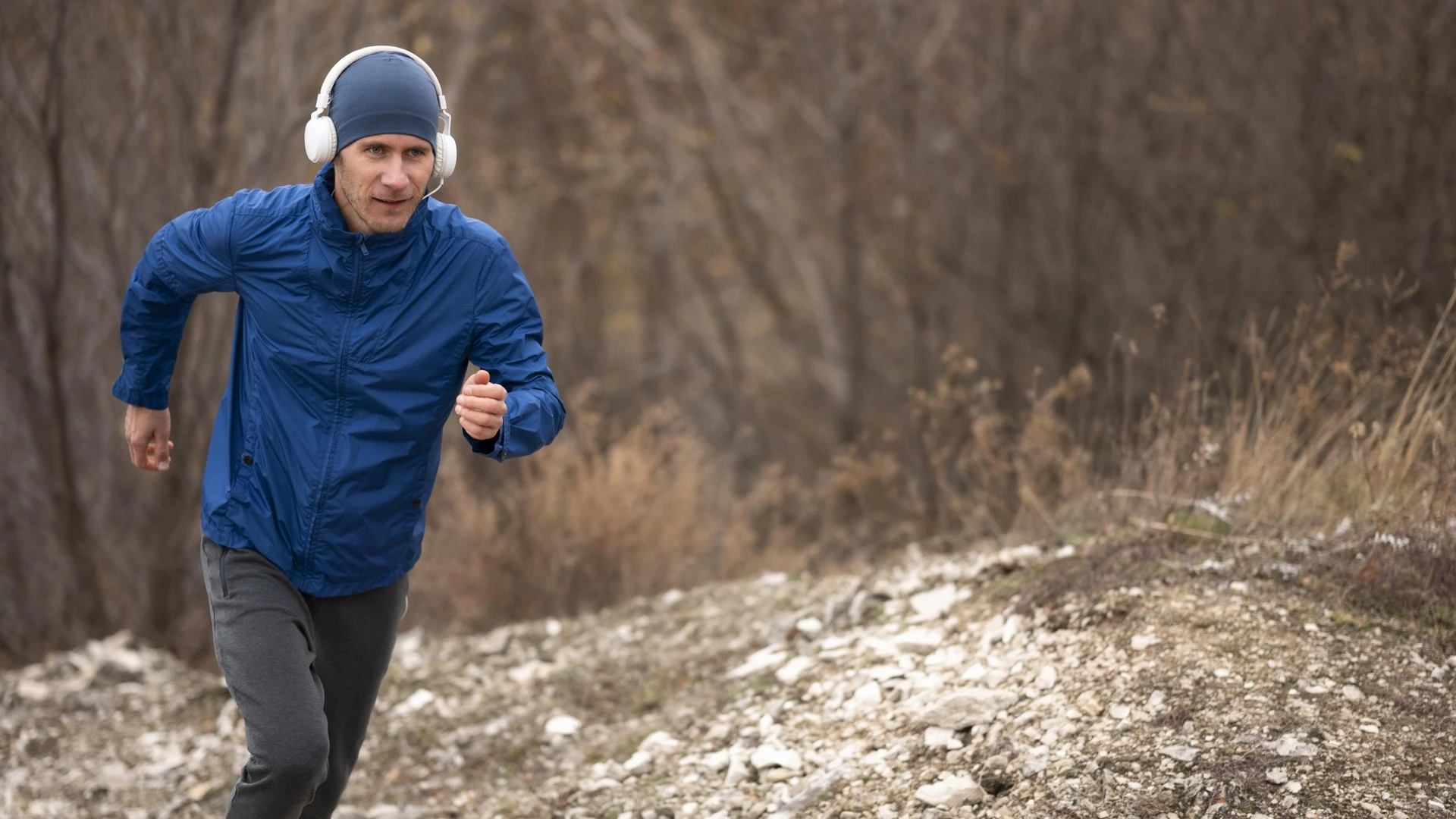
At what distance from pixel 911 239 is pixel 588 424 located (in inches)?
283

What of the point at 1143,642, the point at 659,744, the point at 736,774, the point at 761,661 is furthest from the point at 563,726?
the point at 1143,642

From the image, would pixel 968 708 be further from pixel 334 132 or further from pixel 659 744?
pixel 334 132

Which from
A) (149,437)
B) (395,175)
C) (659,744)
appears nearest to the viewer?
(395,175)

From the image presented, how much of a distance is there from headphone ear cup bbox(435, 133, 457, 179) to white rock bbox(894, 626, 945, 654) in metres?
2.26

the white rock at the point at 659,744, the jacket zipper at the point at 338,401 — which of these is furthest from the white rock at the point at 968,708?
the jacket zipper at the point at 338,401

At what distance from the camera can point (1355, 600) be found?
13.7ft

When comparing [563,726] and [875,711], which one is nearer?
[875,711]

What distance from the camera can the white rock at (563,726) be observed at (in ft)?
15.9

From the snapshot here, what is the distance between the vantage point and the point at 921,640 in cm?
453

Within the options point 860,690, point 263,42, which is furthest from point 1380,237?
point 263,42

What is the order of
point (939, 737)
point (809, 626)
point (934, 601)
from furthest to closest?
point (809, 626)
point (934, 601)
point (939, 737)

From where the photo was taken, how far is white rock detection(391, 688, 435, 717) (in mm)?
5340

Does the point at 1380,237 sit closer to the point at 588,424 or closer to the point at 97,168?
the point at 588,424

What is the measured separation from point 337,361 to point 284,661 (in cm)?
70
